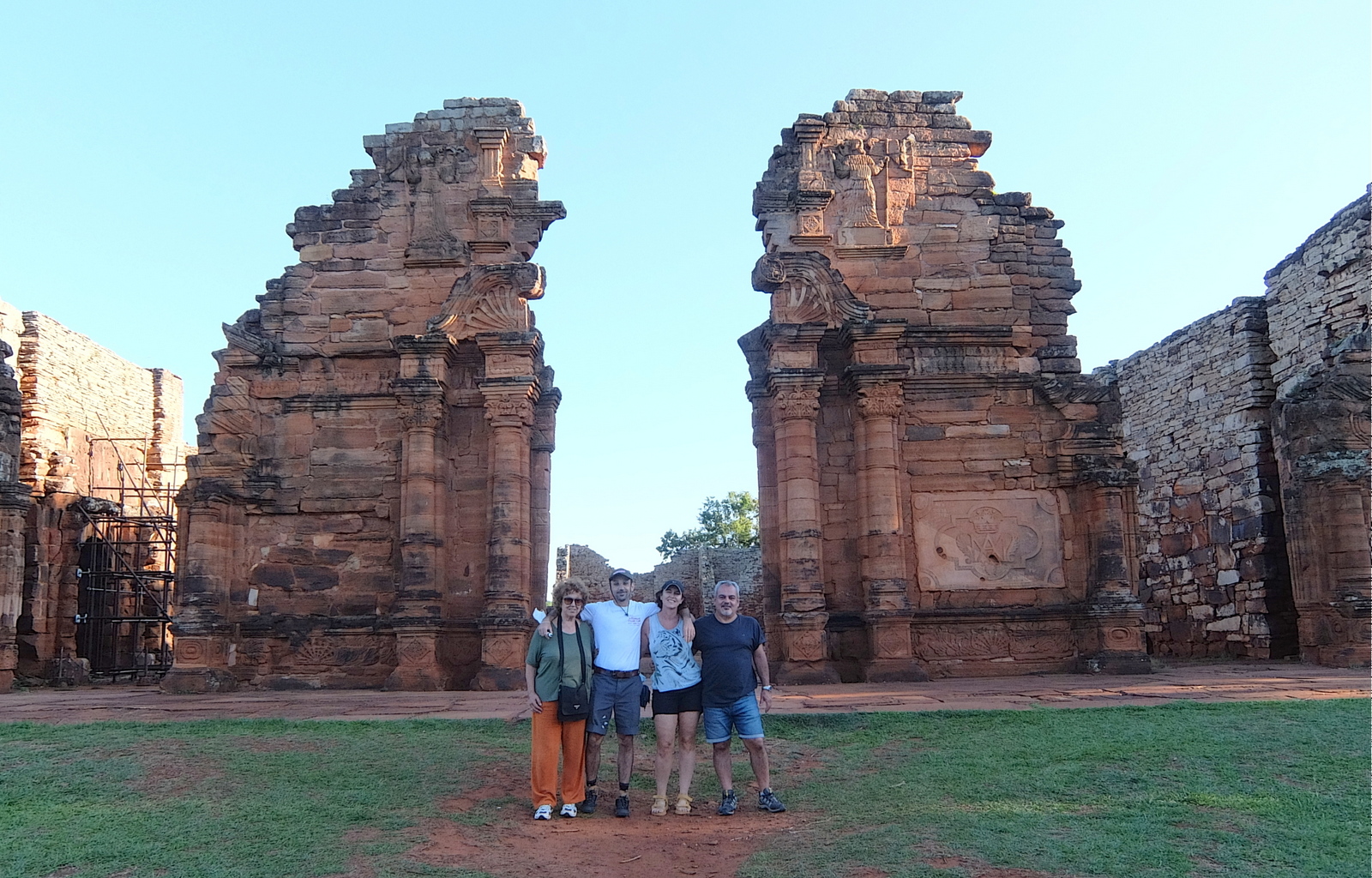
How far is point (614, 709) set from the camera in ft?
21.7

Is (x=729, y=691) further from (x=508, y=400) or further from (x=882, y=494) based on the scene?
(x=508, y=400)

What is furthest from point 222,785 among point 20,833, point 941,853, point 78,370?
point 78,370

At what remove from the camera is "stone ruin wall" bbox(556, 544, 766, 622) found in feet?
93.2

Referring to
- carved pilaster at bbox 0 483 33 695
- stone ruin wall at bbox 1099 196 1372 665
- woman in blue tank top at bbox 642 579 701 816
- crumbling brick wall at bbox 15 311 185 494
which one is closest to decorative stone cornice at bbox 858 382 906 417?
stone ruin wall at bbox 1099 196 1372 665

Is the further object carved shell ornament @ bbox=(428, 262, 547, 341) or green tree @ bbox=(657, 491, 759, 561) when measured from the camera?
green tree @ bbox=(657, 491, 759, 561)

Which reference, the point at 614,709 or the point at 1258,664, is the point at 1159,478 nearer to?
the point at 1258,664

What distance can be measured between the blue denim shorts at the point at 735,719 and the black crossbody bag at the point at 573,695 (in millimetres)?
750

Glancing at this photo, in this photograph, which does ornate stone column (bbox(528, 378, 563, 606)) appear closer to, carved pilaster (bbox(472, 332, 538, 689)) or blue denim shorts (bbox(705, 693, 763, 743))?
carved pilaster (bbox(472, 332, 538, 689))

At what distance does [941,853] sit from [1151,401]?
18.6 meters

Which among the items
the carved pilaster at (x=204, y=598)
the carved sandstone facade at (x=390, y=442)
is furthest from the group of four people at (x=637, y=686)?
the carved pilaster at (x=204, y=598)

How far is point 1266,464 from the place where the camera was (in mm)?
17844

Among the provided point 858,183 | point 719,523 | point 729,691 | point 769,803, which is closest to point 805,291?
point 858,183

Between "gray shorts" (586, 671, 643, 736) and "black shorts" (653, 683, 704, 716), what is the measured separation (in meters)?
0.23

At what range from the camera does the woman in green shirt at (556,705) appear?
6.30 m
